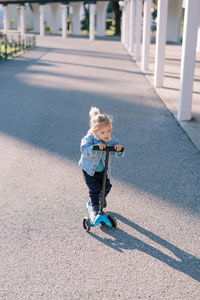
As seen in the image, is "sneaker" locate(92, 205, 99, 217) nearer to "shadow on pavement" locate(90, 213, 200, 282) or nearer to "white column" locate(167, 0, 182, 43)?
"shadow on pavement" locate(90, 213, 200, 282)

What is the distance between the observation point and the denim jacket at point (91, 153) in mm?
3711

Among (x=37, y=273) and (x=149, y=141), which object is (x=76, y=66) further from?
(x=37, y=273)

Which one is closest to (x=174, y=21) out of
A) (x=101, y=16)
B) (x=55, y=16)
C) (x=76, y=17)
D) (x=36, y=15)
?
(x=101, y=16)

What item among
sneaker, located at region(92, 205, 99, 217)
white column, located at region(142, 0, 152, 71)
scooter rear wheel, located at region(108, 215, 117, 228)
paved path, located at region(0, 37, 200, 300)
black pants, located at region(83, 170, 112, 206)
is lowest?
paved path, located at region(0, 37, 200, 300)

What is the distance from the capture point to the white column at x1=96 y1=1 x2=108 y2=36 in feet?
155

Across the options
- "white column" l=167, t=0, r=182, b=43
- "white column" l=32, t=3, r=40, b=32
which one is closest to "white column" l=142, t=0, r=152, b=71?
"white column" l=167, t=0, r=182, b=43

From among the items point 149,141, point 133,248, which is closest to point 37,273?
point 133,248

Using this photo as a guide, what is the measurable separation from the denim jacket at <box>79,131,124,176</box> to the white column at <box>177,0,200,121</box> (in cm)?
469

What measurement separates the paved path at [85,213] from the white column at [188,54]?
399 mm

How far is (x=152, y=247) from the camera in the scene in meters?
3.60

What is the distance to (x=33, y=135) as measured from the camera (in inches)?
284

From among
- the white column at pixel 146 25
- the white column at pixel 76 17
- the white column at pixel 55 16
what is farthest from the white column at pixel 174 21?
the white column at pixel 146 25

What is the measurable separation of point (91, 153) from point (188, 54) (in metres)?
5.04

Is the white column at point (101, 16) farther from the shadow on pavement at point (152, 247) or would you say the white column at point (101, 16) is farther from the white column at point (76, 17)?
the shadow on pavement at point (152, 247)
